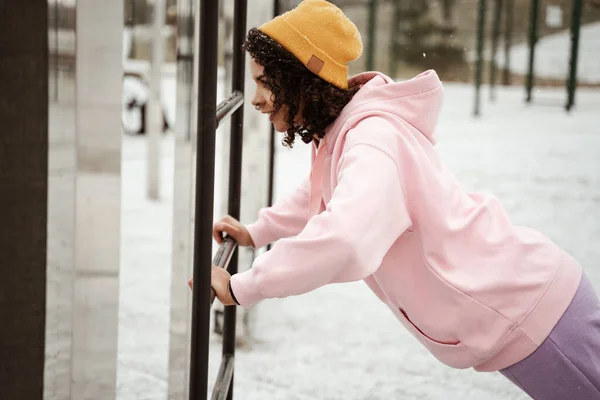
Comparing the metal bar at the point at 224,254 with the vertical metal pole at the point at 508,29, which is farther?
the vertical metal pole at the point at 508,29

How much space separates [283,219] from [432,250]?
1.18ft

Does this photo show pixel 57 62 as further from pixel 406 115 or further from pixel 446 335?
pixel 446 335

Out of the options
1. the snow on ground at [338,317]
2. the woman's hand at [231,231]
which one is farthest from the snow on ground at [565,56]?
the woman's hand at [231,231]

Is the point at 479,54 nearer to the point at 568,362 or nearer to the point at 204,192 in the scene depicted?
the point at 568,362

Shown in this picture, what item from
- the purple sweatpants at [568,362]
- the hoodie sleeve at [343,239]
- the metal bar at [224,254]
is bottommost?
the purple sweatpants at [568,362]

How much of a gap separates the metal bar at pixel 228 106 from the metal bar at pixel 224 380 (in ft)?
1.61

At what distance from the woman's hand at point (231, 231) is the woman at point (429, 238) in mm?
201

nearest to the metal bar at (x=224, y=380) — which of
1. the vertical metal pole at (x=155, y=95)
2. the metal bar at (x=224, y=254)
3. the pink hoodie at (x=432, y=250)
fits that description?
the metal bar at (x=224, y=254)

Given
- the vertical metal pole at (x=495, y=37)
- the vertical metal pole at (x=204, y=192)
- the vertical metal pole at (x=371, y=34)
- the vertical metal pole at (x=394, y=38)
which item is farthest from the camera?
the vertical metal pole at (x=394, y=38)

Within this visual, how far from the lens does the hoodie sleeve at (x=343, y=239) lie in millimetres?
1099

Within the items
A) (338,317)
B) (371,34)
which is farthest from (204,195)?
(371,34)

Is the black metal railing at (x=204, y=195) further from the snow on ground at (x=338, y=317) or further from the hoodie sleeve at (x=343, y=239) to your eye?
the snow on ground at (x=338, y=317)

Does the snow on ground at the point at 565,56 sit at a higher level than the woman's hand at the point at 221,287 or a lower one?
higher

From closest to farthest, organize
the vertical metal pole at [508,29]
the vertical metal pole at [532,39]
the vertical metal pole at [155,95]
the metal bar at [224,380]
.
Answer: the metal bar at [224,380], the vertical metal pole at [155,95], the vertical metal pole at [532,39], the vertical metal pole at [508,29]
